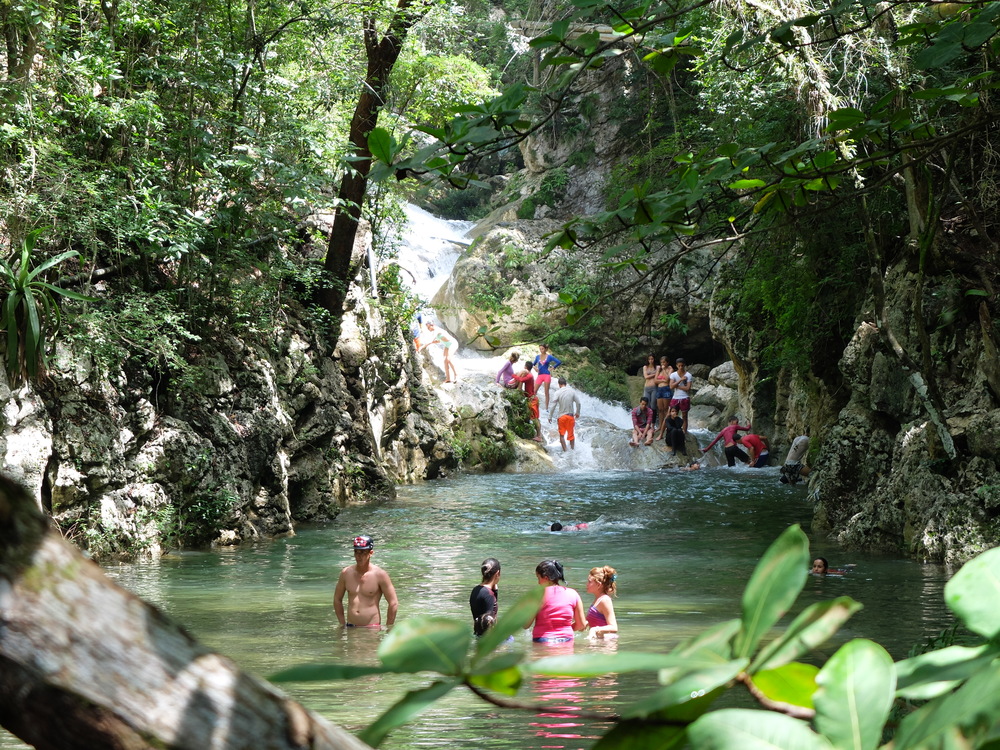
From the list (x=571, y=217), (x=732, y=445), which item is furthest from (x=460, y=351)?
(x=571, y=217)

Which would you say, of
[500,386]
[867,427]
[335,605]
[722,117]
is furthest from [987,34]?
[500,386]

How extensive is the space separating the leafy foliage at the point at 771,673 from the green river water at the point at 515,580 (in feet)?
9.55

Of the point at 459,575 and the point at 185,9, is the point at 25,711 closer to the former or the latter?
the point at 459,575

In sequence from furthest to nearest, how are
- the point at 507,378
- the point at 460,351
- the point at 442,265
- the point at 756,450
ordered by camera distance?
the point at 442,265
the point at 460,351
the point at 507,378
the point at 756,450

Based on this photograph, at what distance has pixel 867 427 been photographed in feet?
41.4

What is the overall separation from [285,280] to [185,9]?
4821 millimetres

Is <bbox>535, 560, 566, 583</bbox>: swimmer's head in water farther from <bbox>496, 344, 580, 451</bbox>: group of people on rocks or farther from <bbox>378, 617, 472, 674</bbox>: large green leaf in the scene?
<bbox>496, 344, 580, 451</bbox>: group of people on rocks

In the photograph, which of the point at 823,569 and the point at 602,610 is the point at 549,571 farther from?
the point at 823,569

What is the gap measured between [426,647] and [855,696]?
15.6 inches

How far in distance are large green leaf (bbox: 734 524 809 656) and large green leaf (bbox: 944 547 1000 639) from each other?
150 mm

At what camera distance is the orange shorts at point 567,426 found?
23.7m

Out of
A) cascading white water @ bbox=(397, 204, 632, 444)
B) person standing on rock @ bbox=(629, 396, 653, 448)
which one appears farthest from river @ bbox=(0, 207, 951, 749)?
cascading white water @ bbox=(397, 204, 632, 444)

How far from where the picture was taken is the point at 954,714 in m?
→ 0.83

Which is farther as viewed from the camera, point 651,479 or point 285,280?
point 651,479
